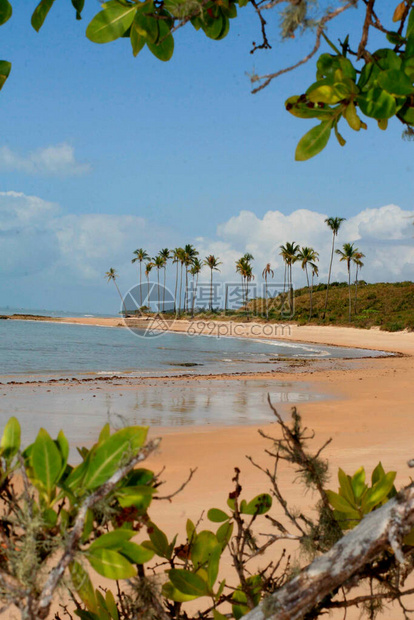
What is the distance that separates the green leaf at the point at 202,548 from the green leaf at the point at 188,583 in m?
0.11

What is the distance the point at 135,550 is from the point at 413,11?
1057mm

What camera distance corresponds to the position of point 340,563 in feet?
2.47

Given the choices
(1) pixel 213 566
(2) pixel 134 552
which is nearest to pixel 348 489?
(1) pixel 213 566

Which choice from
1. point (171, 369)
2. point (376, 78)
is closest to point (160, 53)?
point (376, 78)

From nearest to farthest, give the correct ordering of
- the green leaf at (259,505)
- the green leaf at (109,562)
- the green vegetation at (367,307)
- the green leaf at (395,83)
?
the green leaf at (109,562), the green leaf at (395,83), the green leaf at (259,505), the green vegetation at (367,307)

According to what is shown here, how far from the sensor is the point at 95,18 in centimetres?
92

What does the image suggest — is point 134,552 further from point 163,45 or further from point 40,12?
point 40,12

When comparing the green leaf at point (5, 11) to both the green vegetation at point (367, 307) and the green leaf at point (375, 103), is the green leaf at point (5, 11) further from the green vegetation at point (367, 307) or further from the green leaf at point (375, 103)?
the green vegetation at point (367, 307)

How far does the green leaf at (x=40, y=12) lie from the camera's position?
45.1 inches

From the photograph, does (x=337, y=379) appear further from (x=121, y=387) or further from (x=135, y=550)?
(x=135, y=550)

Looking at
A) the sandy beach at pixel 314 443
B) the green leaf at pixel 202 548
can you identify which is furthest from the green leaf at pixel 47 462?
the green leaf at pixel 202 548

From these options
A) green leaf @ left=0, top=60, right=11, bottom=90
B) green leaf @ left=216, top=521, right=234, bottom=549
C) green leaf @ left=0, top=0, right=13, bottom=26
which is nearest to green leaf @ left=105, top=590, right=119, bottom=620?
green leaf @ left=216, top=521, right=234, bottom=549

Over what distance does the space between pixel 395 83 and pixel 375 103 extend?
0.19 ft

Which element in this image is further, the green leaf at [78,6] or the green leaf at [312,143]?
the green leaf at [78,6]
